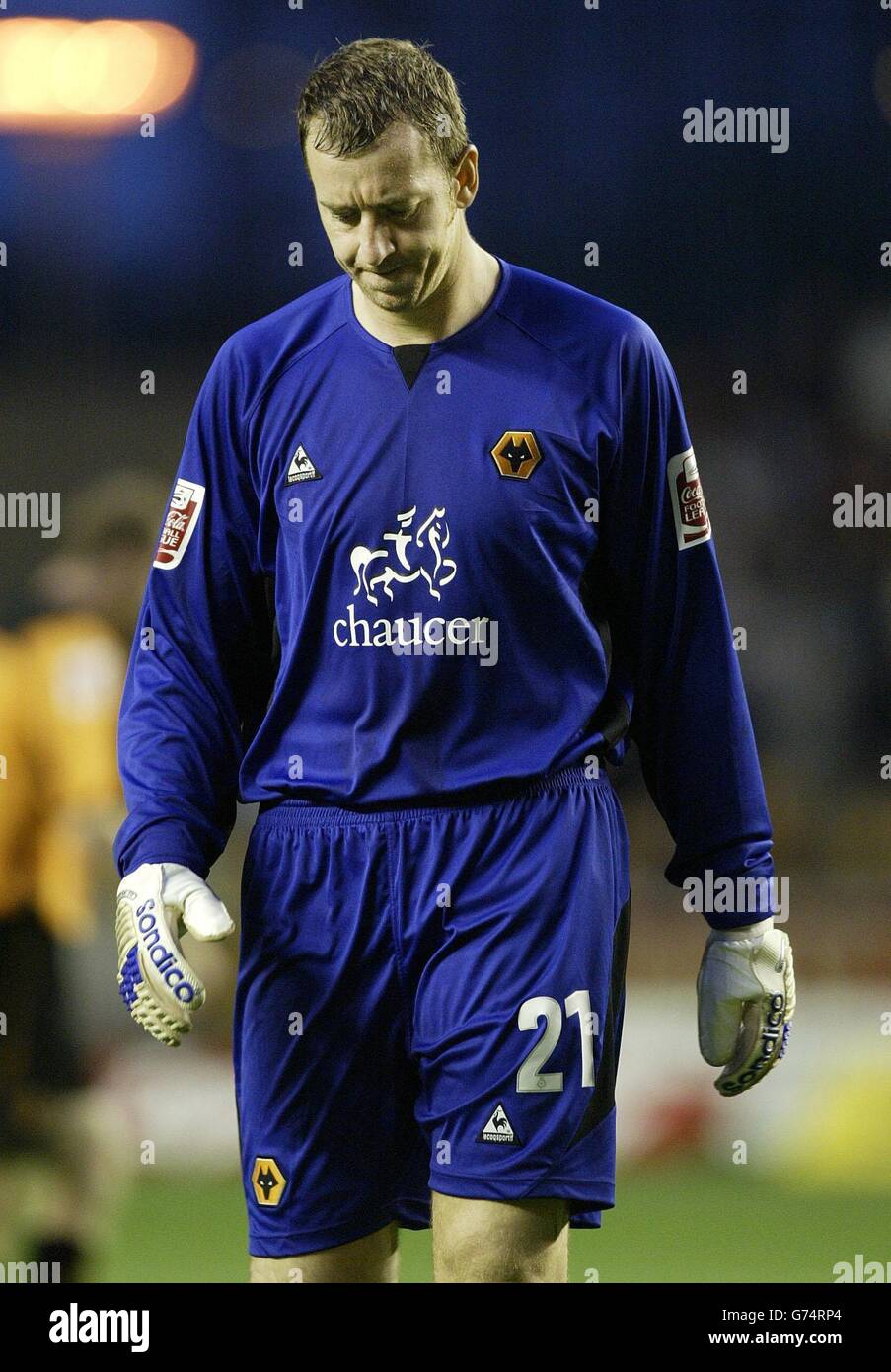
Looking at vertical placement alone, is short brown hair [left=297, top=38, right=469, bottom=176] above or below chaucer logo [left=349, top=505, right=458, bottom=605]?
above

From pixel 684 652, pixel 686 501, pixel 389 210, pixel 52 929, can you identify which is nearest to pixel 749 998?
pixel 684 652

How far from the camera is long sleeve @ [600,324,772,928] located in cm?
185

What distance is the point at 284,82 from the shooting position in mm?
4102

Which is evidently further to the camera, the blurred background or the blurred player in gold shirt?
the blurred background

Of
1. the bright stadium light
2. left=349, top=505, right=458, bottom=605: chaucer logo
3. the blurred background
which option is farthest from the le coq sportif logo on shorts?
the bright stadium light

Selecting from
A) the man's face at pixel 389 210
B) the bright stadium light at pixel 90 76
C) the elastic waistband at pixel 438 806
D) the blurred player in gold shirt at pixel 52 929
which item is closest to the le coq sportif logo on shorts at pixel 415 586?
the elastic waistband at pixel 438 806

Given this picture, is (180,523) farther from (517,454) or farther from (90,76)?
(90,76)

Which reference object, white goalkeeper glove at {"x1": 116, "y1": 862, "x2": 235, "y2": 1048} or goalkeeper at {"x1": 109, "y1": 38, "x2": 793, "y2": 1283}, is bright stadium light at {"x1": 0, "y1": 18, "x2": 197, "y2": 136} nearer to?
goalkeeper at {"x1": 109, "y1": 38, "x2": 793, "y2": 1283}

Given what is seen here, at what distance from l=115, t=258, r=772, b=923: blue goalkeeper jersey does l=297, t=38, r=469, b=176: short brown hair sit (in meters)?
0.20

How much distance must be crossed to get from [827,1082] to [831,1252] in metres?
0.40

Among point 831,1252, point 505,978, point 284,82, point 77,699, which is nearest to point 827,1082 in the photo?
point 831,1252

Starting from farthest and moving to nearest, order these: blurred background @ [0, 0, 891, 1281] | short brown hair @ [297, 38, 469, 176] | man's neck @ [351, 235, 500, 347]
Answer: blurred background @ [0, 0, 891, 1281], man's neck @ [351, 235, 500, 347], short brown hair @ [297, 38, 469, 176]

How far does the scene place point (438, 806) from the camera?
69.8 inches

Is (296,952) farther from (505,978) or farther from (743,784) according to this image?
(743,784)
